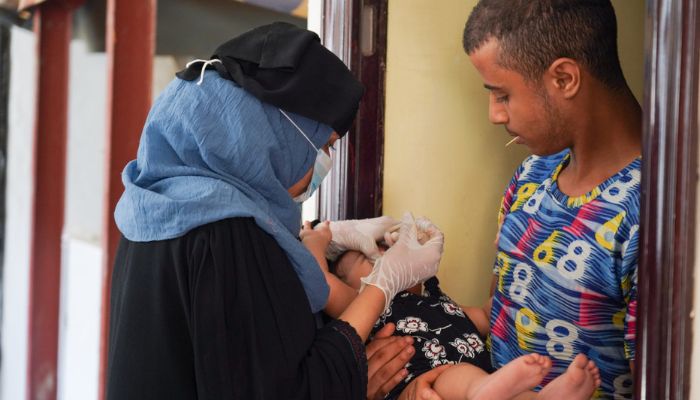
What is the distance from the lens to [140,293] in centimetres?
133

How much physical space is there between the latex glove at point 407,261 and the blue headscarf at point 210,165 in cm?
22

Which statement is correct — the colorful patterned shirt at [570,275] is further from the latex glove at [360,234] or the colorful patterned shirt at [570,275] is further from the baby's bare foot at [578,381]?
the latex glove at [360,234]

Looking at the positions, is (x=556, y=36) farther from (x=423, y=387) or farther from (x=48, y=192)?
(x=48, y=192)

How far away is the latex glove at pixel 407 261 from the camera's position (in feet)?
5.29

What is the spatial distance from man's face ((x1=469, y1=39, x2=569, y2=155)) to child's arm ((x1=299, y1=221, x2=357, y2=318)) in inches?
19.6

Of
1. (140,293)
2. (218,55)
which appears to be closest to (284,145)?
(218,55)

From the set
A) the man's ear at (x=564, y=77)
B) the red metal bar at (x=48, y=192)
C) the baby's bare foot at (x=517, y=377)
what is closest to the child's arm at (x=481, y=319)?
the baby's bare foot at (x=517, y=377)

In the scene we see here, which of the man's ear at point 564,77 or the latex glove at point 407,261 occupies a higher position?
the man's ear at point 564,77

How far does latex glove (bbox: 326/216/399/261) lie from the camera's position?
1.79 m

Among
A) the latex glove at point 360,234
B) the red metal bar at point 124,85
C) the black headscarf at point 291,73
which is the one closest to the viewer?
the black headscarf at point 291,73

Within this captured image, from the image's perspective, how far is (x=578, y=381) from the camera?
1.34m

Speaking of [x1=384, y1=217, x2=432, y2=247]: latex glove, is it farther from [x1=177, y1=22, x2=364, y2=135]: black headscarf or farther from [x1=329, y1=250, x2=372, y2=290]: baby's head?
[x1=177, y1=22, x2=364, y2=135]: black headscarf

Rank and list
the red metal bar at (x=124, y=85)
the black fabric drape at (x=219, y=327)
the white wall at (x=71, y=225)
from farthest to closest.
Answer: the white wall at (x=71, y=225)
the red metal bar at (x=124, y=85)
the black fabric drape at (x=219, y=327)

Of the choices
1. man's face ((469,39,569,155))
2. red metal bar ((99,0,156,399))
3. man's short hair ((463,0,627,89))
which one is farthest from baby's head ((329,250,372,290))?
red metal bar ((99,0,156,399))
